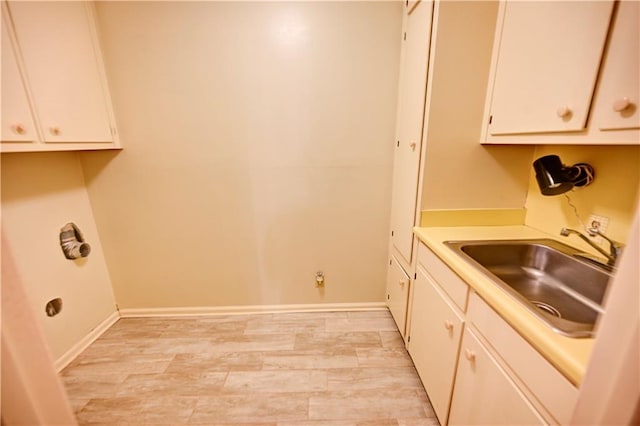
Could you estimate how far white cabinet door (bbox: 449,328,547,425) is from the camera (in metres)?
0.76

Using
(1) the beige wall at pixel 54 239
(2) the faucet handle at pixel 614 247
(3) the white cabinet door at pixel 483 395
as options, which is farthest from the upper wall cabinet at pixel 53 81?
(2) the faucet handle at pixel 614 247

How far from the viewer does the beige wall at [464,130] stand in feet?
4.08

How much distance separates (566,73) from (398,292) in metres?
1.48

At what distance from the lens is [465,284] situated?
1.02 metres

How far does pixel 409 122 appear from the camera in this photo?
5.32ft

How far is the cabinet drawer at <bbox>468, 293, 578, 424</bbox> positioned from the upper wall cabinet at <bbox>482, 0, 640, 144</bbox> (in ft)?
2.19

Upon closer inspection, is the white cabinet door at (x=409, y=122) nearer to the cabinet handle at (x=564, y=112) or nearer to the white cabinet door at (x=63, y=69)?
the cabinet handle at (x=564, y=112)

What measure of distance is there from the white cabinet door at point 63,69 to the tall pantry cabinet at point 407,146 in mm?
2002

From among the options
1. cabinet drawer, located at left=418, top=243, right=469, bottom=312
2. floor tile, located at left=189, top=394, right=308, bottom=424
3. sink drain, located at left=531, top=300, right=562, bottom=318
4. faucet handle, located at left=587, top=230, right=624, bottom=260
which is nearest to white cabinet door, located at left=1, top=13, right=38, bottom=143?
floor tile, located at left=189, top=394, right=308, bottom=424

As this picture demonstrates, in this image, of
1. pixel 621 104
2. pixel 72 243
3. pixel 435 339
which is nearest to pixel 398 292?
pixel 435 339

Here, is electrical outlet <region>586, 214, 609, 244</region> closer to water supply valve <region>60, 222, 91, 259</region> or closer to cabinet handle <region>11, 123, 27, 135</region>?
cabinet handle <region>11, 123, 27, 135</region>

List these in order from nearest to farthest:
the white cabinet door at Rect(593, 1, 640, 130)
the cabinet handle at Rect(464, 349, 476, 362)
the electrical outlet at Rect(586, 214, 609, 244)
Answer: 1. the white cabinet door at Rect(593, 1, 640, 130)
2. the cabinet handle at Rect(464, 349, 476, 362)
3. the electrical outlet at Rect(586, 214, 609, 244)

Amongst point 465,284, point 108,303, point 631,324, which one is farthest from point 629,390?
point 108,303

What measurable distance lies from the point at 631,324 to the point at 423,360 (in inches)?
51.2
